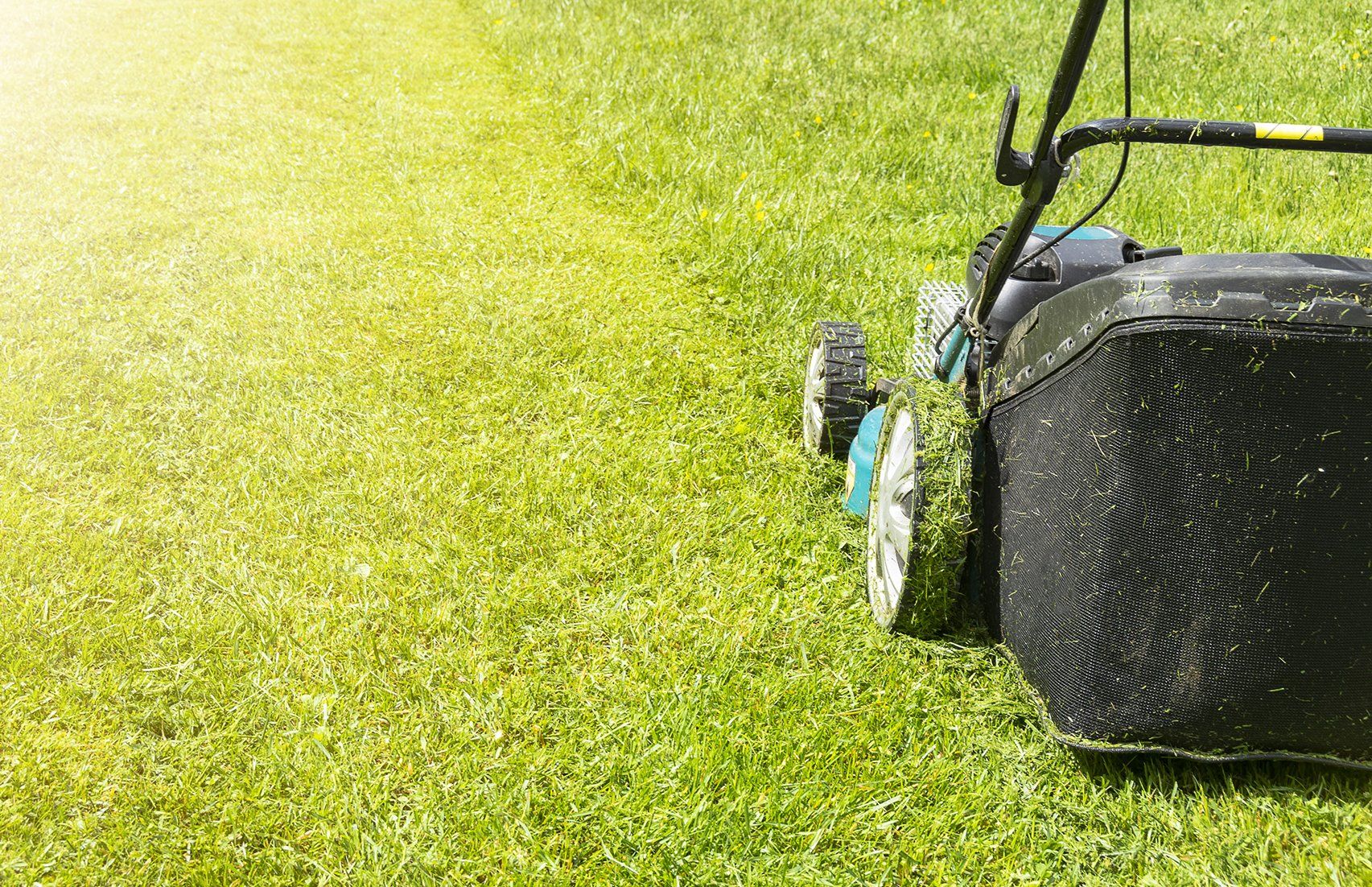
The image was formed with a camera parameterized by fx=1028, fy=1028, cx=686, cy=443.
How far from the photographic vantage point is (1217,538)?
1.79 metres

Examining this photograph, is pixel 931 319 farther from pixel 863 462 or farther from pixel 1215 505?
pixel 1215 505

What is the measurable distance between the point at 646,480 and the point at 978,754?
1.34 metres

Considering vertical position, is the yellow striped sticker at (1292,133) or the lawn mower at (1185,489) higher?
the yellow striped sticker at (1292,133)

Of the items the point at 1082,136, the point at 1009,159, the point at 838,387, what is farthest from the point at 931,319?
the point at 1082,136

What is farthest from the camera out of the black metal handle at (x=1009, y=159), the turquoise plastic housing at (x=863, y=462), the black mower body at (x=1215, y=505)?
the turquoise plastic housing at (x=863, y=462)

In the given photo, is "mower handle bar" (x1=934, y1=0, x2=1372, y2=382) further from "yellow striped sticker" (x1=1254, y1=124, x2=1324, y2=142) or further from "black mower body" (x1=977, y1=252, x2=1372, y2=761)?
"black mower body" (x1=977, y1=252, x2=1372, y2=761)

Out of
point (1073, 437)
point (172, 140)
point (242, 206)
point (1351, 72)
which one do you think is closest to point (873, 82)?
point (1351, 72)

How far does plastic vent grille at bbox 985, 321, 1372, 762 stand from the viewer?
5.68ft

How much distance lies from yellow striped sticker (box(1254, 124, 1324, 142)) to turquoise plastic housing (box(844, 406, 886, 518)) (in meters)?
1.17

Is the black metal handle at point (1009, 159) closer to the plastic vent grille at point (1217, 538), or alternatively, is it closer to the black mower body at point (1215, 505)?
the black mower body at point (1215, 505)

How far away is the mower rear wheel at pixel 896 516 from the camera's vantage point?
225 centimetres

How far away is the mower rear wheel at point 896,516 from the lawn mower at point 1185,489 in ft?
0.19

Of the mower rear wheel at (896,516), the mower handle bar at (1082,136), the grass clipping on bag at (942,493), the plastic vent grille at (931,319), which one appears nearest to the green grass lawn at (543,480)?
the mower rear wheel at (896,516)

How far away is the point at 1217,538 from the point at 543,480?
1944mm
